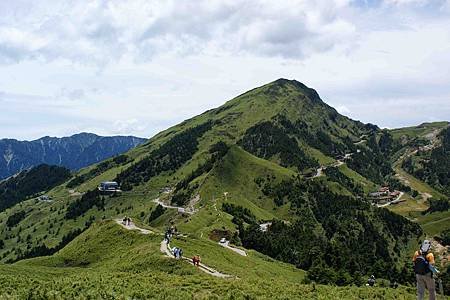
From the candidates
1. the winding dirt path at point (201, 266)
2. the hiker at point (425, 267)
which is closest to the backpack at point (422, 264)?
the hiker at point (425, 267)

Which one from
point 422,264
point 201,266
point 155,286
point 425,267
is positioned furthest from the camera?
point 201,266

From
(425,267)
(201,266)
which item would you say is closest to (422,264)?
(425,267)

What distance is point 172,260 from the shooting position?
73562 mm

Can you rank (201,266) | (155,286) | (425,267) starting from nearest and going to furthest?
(425,267) < (155,286) < (201,266)

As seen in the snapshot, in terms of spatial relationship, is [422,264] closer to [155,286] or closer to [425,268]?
[425,268]

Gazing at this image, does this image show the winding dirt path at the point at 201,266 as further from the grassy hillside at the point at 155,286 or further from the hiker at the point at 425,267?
the hiker at the point at 425,267

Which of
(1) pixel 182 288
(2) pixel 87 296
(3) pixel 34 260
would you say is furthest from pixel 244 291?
(3) pixel 34 260

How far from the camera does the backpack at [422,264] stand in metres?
28.8

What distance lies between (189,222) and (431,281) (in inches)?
5885

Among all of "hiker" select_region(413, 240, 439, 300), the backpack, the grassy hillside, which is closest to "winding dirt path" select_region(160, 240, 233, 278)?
the grassy hillside

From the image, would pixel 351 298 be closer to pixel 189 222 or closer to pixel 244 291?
pixel 244 291

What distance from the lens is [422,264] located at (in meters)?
28.9

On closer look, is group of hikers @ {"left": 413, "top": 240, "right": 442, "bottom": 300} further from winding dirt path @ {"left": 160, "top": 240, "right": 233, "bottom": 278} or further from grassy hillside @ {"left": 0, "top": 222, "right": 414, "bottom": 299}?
winding dirt path @ {"left": 160, "top": 240, "right": 233, "bottom": 278}

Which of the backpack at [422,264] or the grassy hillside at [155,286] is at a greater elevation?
the backpack at [422,264]
